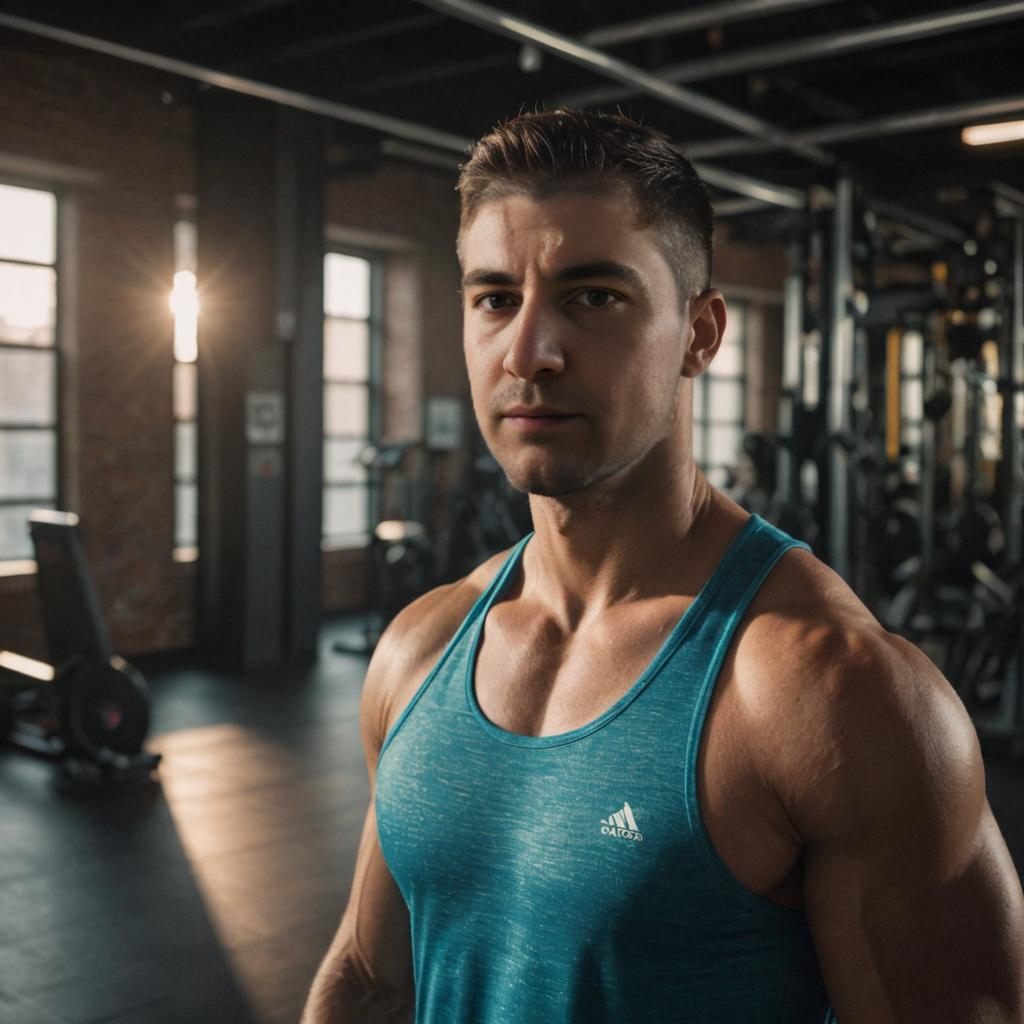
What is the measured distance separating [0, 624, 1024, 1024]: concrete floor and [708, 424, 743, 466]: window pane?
245 inches

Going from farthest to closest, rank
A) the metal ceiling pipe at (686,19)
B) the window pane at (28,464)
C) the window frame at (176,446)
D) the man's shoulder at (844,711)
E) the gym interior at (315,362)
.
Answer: the window frame at (176,446) < the window pane at (28,464) < the gym interior at (315,362) < the metal ceiling pipe at (686,19) < the man's shoulder at (844,711)

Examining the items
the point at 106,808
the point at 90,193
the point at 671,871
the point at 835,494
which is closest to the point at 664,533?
the point at 671,871

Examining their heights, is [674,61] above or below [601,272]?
above

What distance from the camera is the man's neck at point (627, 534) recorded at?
0.88 meters

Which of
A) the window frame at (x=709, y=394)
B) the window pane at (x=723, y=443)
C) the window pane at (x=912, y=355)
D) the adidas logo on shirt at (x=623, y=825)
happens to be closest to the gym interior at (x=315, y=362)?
the adidas logo on shirt at (x=623, y=825)

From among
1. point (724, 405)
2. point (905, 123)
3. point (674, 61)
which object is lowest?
point (724, 405)

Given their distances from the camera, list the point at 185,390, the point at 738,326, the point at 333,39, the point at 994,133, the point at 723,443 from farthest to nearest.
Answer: the point at 723,443 → the point at 738,326 → the point at 185,390 → the point at 994,133 → the point at 333,39

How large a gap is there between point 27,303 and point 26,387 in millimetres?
401

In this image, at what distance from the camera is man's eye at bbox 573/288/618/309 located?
0.81m

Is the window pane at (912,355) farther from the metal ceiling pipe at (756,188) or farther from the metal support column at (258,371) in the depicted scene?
the metal support column at (258,371)

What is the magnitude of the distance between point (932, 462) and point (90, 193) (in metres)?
4.18

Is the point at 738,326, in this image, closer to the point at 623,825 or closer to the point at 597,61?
the point at 597,61

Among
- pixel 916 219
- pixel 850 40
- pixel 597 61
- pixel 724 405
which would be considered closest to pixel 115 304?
pixel 597 61

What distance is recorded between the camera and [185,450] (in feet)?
21.2
